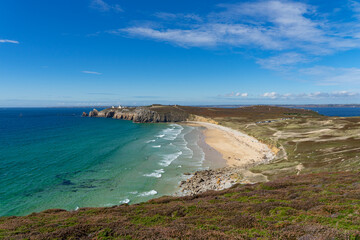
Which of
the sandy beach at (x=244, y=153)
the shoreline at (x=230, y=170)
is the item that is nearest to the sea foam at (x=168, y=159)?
the shoreline at (x=230, y=170)

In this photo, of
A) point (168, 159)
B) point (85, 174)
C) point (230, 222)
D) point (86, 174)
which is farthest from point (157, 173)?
point (230, 222)

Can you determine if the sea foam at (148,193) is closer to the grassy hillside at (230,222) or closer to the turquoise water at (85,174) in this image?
the turquoise water at (85,174)

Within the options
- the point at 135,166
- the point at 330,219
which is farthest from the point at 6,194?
the point at 330,219

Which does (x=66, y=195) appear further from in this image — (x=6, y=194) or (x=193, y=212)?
(x=193, y=212)

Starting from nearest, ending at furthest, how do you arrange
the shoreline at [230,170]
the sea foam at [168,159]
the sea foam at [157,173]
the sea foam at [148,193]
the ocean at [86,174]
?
the ocean at [86,174]
the sea foam at [148,193]
the shoreline at [230,170]
the sea foam at [157,173]
the sea foam at [168,159]

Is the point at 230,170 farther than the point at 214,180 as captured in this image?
Yes

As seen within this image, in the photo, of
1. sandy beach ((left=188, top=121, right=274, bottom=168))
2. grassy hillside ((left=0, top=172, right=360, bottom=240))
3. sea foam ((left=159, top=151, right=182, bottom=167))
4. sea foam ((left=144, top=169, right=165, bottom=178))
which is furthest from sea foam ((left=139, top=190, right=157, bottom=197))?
sandy beach ((left=188, top=121, right=274, bottom=168))

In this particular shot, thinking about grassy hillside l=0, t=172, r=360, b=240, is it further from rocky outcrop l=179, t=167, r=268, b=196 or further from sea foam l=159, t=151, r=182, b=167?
sea foam l=159, t=151, r=182, b=167

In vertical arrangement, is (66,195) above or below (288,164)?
below

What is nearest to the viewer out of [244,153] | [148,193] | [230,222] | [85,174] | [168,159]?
[230,222]

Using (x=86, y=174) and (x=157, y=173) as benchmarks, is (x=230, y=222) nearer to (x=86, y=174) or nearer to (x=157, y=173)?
(x=157, y=173)

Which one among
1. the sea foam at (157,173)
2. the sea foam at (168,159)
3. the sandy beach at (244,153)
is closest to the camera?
the sea foam at (157,173)
